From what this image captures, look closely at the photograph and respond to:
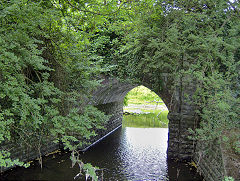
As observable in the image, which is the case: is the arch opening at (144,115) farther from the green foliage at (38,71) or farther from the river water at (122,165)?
the green foliage at (38,71)

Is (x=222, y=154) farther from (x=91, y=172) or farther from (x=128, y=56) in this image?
(x=128, y=56)

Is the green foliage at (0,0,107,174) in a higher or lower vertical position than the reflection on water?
higher

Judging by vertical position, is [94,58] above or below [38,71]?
above

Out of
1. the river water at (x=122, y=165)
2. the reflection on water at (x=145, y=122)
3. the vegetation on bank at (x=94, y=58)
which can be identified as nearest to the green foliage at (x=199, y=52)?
the vegetation on bank at (x=94, y=58)

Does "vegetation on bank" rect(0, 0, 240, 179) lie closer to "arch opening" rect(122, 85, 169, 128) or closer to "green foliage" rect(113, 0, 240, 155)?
"green foliage" rect(113, 0, 240, 155)

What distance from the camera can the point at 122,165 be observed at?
23.0 ft

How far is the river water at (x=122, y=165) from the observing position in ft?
19.8

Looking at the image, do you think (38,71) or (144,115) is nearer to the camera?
(38,71)

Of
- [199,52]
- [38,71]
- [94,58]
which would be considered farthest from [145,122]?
[38,71]

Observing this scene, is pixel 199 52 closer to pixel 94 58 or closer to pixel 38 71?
pixel 94 58

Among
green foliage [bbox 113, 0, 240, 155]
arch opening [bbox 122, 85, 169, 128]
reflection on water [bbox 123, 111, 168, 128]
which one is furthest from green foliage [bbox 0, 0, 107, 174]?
reflection on water [bbox 123, 111, 168, 128]

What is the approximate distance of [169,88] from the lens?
757 cm

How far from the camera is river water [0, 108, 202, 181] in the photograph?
237 inches

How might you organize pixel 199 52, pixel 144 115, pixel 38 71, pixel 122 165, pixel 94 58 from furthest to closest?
pixel 144 115, pixel 122 165, pixel 199 52, pixel 94 58, pixel 38 71
